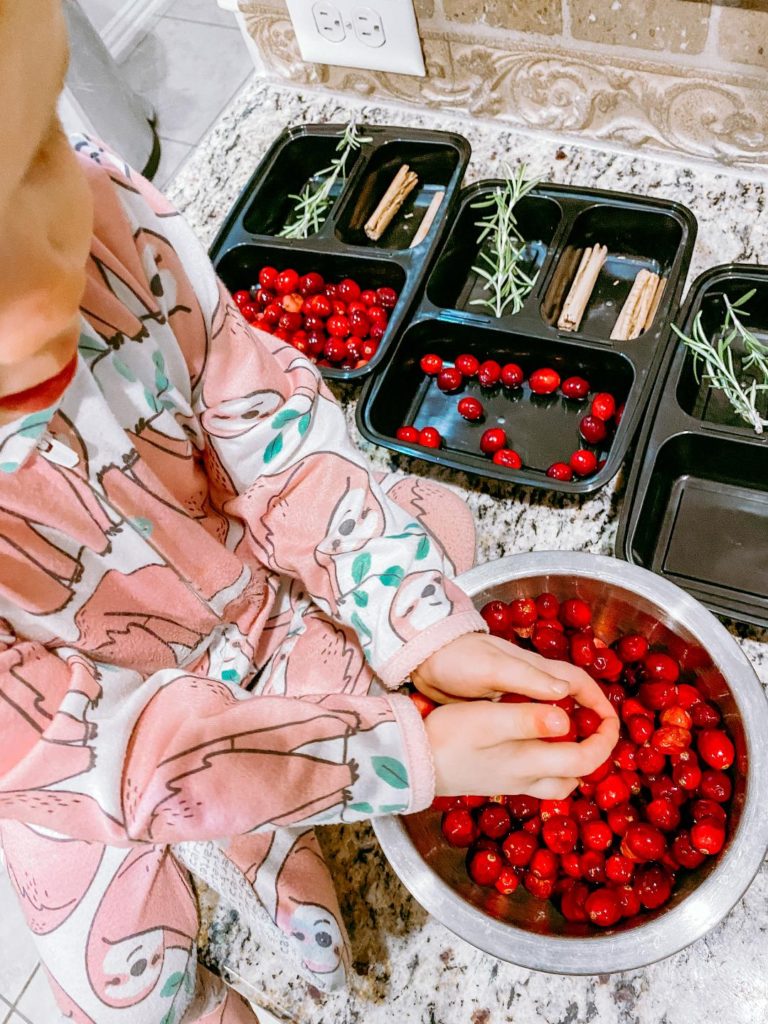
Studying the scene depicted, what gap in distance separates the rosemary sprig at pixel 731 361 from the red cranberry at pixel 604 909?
1.74ft

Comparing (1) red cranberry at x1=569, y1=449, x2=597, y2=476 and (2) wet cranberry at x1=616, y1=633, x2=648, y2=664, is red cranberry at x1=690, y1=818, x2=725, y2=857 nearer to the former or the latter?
(2) wet cranberry at x1=616, y1=633, x2=648, y2=664

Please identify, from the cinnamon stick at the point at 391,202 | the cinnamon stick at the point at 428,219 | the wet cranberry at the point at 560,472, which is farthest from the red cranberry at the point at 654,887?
the cinnamon stick at the point at 391,202

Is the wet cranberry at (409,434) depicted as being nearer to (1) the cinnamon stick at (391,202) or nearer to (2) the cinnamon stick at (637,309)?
(2) the cinnamon stick at (637,309)

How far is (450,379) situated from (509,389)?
85mm

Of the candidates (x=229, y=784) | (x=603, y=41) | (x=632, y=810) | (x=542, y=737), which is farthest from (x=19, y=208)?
(x=603, y=41)

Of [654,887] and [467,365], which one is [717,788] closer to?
[654,887]

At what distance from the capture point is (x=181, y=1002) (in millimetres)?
806

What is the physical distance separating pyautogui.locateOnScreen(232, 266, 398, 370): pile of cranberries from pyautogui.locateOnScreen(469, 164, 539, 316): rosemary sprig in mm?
151

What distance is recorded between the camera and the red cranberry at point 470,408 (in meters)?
1.08

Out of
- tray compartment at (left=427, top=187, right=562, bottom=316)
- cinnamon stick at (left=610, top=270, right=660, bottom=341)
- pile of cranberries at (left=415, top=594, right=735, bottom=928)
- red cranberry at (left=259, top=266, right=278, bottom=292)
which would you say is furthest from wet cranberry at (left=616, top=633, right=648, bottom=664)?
red cranberry at (left=259, top=266, right=278, bottom=292)

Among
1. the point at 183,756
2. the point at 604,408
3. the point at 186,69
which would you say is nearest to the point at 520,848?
the point at 183,756

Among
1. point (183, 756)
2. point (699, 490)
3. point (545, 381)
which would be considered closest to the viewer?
point (183, 756)

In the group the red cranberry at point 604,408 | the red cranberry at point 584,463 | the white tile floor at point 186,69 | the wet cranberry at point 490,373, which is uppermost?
the white tile floor at point 186,69

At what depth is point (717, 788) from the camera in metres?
0.70
